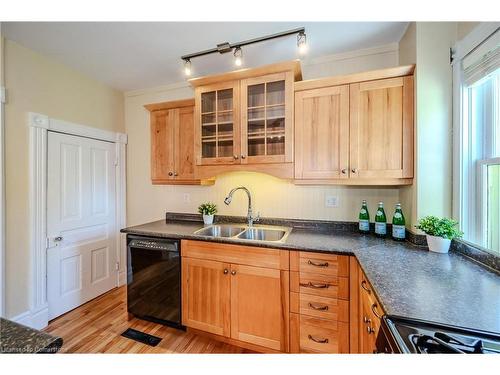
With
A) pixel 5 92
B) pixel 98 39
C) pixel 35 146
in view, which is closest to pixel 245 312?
pixel 35 146

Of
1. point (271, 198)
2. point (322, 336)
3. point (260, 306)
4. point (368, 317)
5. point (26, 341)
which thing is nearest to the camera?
point (26, 341)

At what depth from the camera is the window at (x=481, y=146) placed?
128cm

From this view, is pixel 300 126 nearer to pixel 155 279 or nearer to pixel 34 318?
pixel 155 279

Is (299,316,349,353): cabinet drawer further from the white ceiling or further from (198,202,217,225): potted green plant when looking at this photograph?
the white ceiling

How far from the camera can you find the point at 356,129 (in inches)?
68.1

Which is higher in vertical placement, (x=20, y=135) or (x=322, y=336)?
(x=20, y=135)

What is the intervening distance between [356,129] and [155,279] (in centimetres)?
211

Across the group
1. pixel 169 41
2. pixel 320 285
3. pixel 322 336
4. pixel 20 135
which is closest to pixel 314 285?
pixel 320 285

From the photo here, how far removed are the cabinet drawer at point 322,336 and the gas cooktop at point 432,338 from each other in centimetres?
82

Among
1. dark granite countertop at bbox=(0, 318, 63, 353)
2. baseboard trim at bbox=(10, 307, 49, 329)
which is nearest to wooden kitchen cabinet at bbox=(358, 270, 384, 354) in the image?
dark granite countertop at bbox=(0, 318, 63, 353)

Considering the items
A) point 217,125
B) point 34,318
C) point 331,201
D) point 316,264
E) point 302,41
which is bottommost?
point 34,318

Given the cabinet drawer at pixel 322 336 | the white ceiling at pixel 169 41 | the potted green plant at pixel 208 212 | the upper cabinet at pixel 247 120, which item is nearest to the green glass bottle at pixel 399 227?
the cabinet drawer at pixel 322 336

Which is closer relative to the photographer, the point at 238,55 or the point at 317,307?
the point at 317,307

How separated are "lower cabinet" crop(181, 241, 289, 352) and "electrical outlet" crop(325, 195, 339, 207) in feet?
2.58
